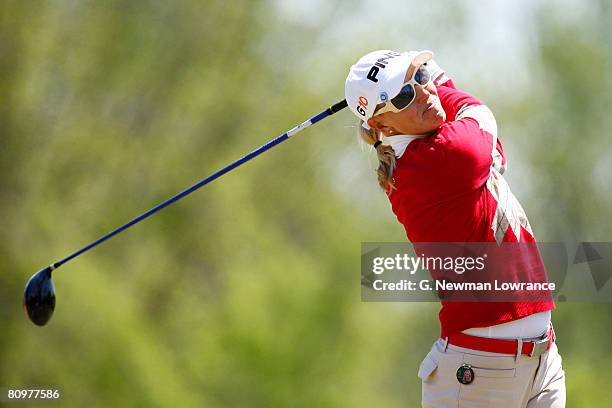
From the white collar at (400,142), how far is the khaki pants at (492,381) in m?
0.49

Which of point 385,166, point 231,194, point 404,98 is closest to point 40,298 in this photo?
point 385,166

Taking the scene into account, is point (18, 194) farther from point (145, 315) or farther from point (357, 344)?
point (357, 344)

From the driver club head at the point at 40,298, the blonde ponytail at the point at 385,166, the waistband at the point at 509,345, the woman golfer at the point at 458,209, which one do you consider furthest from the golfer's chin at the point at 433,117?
the driver club head at the point at 40,298

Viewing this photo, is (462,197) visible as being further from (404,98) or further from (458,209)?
(404,98)

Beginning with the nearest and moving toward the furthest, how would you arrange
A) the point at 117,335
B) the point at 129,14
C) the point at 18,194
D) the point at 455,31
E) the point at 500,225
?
the point at 500,225 → the point at 117,335 → the point at 18,194 → the point at 129,14 → the point at 455,31

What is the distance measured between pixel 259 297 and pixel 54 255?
5.63 feet

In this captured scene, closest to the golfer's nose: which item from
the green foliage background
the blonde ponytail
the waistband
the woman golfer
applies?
the woman golfer

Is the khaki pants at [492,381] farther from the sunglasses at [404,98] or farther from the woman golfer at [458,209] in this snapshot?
the sunglasses at [404,98]

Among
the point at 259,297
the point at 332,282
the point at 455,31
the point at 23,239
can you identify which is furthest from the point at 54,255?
the point at 455,31

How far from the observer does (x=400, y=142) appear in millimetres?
2355

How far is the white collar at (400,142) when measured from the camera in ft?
7.69

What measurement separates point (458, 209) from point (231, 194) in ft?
21.5

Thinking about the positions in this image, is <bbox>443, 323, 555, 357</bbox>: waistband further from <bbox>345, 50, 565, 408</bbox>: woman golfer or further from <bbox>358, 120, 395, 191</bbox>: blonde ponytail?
<bbox>358, 120, 395, 191</bbox>: blonde ponytail

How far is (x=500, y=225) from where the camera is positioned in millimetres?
2311
